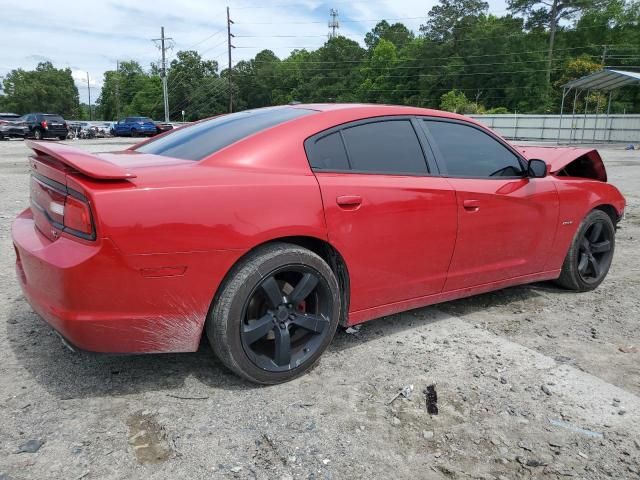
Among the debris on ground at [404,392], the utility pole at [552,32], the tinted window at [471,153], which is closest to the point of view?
the debris on ground at [404,392]

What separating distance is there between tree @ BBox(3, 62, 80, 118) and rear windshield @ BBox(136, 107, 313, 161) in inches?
4463

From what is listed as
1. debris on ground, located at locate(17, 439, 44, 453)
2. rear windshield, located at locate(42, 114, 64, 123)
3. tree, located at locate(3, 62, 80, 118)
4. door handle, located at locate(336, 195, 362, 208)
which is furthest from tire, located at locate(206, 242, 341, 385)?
tree, located at locate(3, 62, 80, 118)

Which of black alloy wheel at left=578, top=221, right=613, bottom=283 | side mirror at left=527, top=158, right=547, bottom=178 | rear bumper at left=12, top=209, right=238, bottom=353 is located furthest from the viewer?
black alloy wheel at left=578, top=221, right=613, bottom=283

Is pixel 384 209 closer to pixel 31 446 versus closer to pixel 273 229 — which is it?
pixel 273 229

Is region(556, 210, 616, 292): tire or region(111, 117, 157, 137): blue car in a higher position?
region(111, 117, 157, 137): blue car

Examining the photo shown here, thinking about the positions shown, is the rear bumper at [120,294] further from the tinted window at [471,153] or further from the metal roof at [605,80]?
the metal roof at [605,80]

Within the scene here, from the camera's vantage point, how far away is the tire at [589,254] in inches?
174

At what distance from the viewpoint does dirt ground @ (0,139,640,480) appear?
86.8 inches

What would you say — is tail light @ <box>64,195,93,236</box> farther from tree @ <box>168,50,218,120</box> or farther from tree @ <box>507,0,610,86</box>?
tree @ <box>168,50,218,120</box>

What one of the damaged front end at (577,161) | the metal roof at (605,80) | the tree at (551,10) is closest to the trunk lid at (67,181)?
the damaged front end at (577,161)

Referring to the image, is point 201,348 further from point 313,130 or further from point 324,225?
point 313,130

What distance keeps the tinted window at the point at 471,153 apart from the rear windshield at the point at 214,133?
0.96m

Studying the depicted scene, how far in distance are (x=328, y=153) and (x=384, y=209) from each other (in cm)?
45

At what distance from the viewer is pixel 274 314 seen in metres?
2.79
